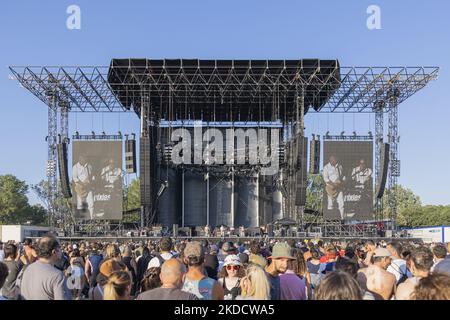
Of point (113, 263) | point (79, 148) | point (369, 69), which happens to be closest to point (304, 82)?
point (369, 69)

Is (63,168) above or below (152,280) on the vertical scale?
above

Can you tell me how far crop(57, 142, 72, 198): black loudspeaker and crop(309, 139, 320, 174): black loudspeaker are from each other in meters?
13.4

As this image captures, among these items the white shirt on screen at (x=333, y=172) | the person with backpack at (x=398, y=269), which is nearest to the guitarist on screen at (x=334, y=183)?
the white shirt on screen at (x=333, y=172)

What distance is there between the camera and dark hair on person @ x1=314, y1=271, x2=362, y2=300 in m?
3.50

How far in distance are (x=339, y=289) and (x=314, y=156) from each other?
30394 millimetres

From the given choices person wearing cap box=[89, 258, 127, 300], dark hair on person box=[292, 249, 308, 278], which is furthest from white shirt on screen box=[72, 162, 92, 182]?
dark hair on person box=[292, 249, 308, 278]

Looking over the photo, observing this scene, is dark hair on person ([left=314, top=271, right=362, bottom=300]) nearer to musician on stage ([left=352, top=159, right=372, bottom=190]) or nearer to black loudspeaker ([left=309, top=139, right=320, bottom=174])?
black loudspeaker ([left=309, top=139, right=320, bottom=174])

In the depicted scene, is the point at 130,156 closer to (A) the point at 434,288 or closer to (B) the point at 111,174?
(B) the point at 111,174

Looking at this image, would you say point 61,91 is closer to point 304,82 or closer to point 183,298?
point 304,82

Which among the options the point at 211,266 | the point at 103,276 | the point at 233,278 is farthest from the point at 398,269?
the point at 103,276

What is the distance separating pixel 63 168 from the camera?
109 ft

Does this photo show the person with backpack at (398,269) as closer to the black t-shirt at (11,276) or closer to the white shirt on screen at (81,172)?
the black t-shirt at (11,276)
